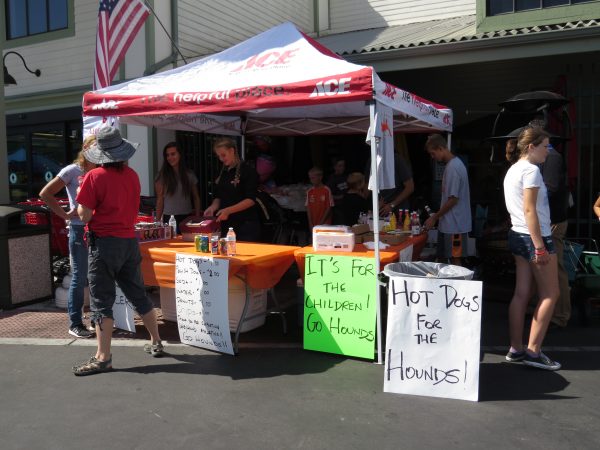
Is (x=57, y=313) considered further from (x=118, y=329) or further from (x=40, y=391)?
(x=40, y=391)

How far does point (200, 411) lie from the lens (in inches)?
140

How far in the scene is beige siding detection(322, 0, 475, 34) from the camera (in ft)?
35.7

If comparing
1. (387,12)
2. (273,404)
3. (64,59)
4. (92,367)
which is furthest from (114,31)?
(273,404)

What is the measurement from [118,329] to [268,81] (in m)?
2.81

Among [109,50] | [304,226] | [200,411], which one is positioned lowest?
[200,411]

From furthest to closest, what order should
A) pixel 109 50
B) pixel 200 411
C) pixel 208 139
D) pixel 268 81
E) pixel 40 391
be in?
1. pixel 208 139
2. pixel 109 50
3. pixel 268 81
4. pixel 40 391
5. pixel 200 411

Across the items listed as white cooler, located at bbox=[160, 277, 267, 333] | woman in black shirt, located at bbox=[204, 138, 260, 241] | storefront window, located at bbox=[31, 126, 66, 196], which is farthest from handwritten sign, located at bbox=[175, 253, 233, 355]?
storefront window, located at bbox=[31, 126, 66, 196]

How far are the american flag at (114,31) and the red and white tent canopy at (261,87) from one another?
7.23 feet

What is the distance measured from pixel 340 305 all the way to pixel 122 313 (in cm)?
212

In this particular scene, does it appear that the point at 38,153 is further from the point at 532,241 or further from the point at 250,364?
the point at 532,241

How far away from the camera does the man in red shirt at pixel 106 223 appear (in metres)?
4.00

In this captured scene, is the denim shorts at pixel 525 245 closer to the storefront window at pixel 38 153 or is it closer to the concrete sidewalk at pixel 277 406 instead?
the concrete sidewalk at pixel 277 406

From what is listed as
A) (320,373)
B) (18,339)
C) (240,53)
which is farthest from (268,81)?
(18,339)

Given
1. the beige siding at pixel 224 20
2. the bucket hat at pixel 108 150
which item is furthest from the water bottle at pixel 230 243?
the beige siding at pixel 224 20
